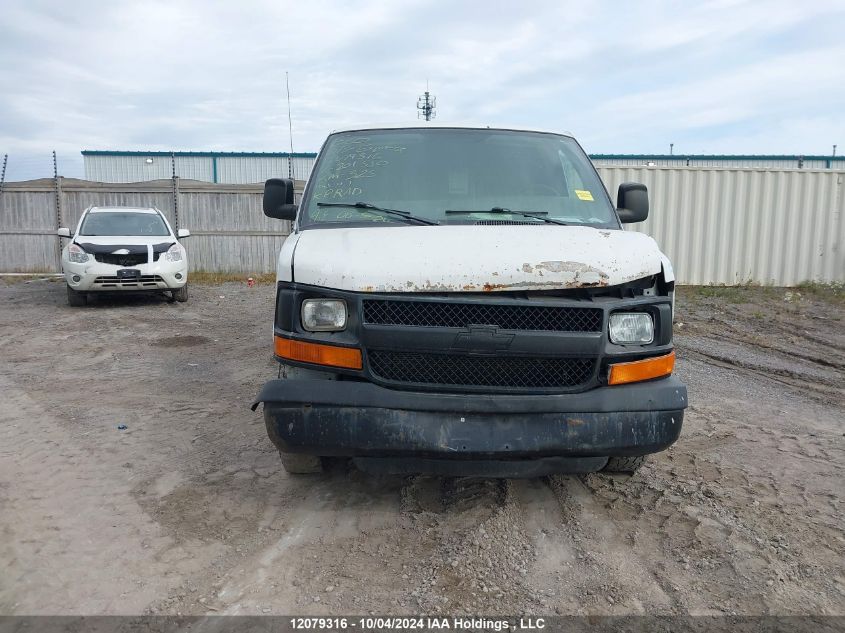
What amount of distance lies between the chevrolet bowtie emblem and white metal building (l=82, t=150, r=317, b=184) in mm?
24470

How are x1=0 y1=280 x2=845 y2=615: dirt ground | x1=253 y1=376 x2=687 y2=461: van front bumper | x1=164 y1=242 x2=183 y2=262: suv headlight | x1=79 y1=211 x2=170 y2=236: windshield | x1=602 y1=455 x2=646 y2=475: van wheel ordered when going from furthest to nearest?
x1=79 y1=211 x2=170 y2=236: windshield
x1=164 y1=242 x2=183 y2=262: suv headlight
x1=602 y1=455 x2=646 y2=475: van wheel
x1=253 y1=376 x2=687 y2=461: van front bumper
x1=0 y1=280 x2=845 y2=615: dirt ground

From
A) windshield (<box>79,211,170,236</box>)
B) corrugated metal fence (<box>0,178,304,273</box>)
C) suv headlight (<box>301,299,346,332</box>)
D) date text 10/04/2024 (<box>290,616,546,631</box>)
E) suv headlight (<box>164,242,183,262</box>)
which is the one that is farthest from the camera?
corrugated metal fence (<box>0,178,304,273</box>)

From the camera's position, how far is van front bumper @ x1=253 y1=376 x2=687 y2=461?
288 cm

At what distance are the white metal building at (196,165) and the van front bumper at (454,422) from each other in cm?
2438

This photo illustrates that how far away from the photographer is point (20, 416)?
5090mm

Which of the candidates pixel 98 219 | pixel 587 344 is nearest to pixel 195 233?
pixel 98 219

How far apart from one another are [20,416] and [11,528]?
2.20m

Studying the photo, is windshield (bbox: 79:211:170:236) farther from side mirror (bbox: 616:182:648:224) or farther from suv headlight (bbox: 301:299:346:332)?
suv headlight (bbox: 301:299:346:332)

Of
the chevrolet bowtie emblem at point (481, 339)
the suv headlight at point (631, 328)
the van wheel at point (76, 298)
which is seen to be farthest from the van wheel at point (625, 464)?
the van wheel at point (76, 298)

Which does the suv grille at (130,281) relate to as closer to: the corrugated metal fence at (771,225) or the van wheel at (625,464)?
the corrugated metal fence at (771,225)

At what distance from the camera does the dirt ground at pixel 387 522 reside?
8.68 feet

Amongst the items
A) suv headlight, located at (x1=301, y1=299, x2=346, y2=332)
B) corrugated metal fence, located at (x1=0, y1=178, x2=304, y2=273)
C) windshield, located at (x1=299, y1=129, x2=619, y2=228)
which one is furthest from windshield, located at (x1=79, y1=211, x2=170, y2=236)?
suv headlight, located at (x1=301, y1=299, x2=346, y2=332)

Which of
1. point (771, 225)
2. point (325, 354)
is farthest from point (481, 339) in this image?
point (771, 225)

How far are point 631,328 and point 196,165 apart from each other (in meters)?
27.7
